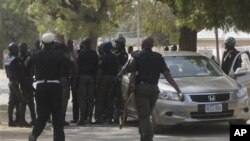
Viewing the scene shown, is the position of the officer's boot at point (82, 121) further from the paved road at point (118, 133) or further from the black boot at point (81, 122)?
the paved road at point (118, 133)

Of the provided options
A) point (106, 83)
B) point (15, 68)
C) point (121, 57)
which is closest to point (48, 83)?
point (15, 68)

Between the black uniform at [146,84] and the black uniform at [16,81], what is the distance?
13.5ft

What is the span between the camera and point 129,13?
30.1m

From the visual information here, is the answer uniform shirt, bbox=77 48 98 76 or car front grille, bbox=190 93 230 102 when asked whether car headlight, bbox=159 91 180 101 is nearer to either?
car front grille, bbox=190 93 230 102

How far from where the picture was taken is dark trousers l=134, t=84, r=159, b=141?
9.44 m

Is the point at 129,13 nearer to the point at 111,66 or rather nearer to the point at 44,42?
the point at 111,66

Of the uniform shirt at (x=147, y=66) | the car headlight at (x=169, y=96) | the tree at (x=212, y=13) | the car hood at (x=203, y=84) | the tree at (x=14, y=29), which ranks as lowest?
the tree at (x=14, y=29)

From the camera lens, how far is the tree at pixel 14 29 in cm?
6144

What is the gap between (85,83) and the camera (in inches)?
534

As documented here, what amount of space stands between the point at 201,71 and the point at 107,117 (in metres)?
2.51

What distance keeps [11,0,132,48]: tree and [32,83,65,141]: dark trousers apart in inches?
566

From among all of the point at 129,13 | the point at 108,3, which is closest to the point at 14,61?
the point at 108,3

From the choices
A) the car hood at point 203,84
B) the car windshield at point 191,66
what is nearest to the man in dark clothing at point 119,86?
the car windshield at point 191,66

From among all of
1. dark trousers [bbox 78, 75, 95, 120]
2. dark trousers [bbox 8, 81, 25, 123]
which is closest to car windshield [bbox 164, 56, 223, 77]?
dark trousers [bbox 78, 75, 95, 120]
